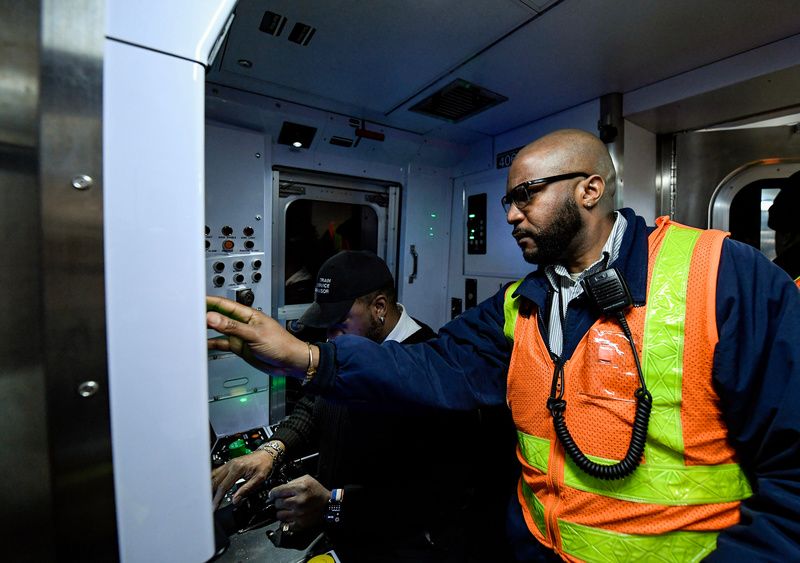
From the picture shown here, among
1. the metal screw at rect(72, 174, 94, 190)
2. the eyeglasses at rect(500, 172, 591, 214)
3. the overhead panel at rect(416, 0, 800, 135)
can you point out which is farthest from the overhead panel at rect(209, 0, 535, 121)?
the metal screw at rect(72, 174, 94, 190)

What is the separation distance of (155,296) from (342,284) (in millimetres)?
1589

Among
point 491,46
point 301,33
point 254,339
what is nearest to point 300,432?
point 254,339

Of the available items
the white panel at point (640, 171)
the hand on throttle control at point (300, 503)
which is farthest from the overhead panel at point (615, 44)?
the hand on throttle control at point (300, 503)

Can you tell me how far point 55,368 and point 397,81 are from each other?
8.37ft

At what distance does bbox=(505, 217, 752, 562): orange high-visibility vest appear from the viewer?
1030mm

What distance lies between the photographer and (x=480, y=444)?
7.39 ft

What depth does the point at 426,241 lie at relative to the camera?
4027 millimetres

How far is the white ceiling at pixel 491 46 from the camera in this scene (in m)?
1.78

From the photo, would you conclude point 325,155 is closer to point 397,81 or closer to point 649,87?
point 397,81

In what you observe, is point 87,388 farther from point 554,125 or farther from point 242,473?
point 554,125

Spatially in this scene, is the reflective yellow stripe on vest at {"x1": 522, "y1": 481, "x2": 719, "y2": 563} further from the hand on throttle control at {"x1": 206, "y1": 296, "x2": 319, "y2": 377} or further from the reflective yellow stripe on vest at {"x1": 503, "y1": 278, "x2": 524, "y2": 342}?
the hand on throttle control at {"x1": 206, "y1": 296, "x2": 319, "y2": 377}

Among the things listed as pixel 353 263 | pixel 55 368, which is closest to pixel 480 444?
pixel 353 263

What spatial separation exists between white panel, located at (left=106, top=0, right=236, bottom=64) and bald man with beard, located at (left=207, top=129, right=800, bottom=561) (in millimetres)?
569

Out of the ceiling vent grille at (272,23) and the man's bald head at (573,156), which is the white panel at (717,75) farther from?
the ceiling vent grille at (272,23)
